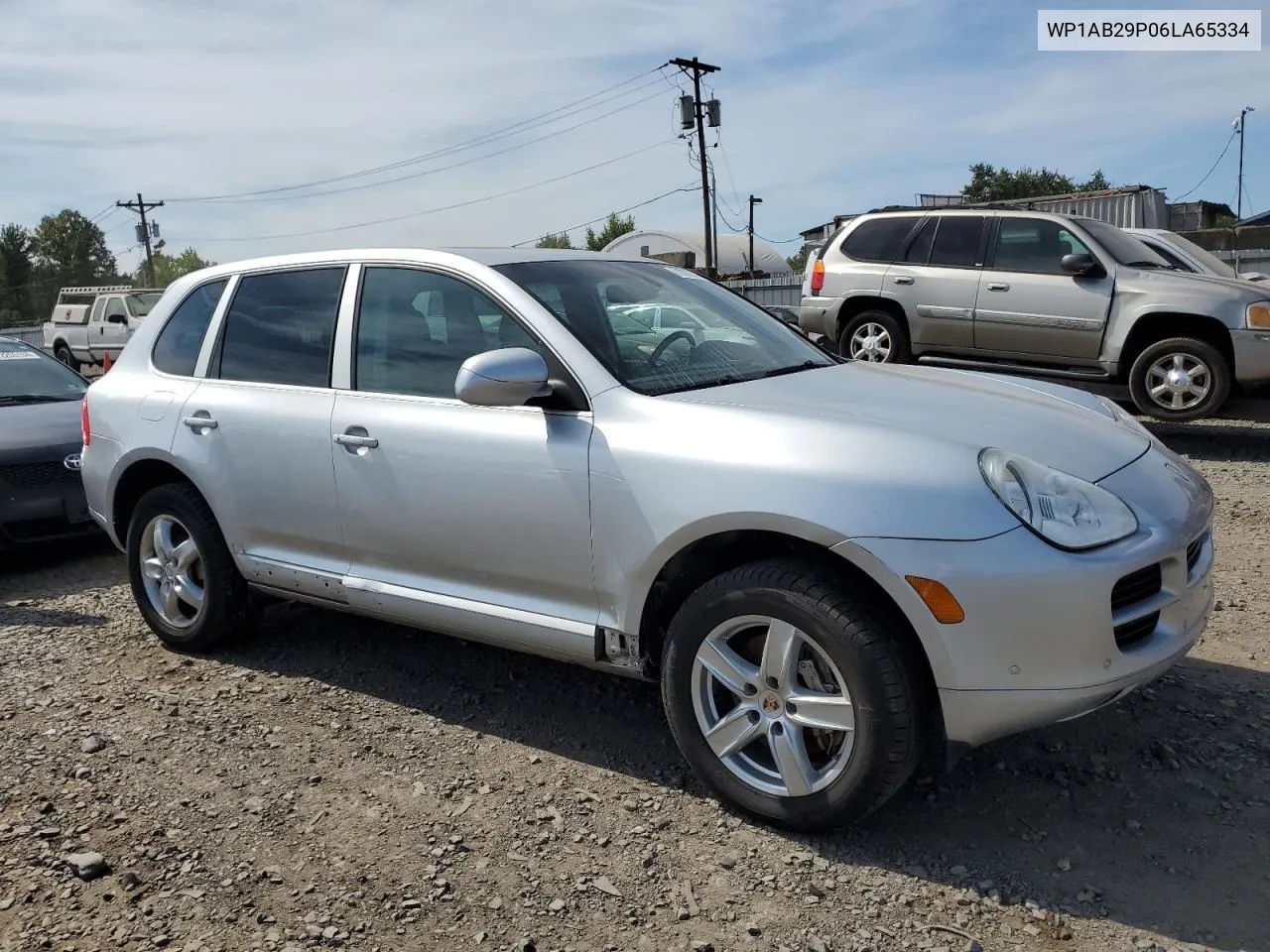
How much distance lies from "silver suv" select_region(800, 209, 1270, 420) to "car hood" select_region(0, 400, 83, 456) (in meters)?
6.64

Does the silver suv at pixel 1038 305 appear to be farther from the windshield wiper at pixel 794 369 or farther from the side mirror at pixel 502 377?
the side mirror at pixel 502 377

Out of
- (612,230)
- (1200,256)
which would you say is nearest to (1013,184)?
(612,230)

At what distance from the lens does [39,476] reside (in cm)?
646

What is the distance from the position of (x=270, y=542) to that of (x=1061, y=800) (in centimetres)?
300

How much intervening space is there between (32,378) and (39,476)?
4.85ft

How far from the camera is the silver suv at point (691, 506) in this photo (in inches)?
105

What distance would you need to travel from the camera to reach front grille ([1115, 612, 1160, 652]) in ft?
8.87

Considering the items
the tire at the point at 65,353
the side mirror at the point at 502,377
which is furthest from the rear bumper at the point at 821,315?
the tire at the point at 65,353

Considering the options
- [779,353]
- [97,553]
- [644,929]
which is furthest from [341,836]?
[97,553]

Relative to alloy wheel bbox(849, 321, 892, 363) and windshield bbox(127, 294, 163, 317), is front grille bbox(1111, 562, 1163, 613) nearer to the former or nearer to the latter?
alloy wheel bbox(849, 321, 892, 363)

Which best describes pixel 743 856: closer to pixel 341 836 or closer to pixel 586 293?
pixel 341 836

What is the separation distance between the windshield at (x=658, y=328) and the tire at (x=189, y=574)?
182 centimetres

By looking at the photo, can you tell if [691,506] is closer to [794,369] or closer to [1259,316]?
[794,369]

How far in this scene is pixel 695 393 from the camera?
10.8ft
